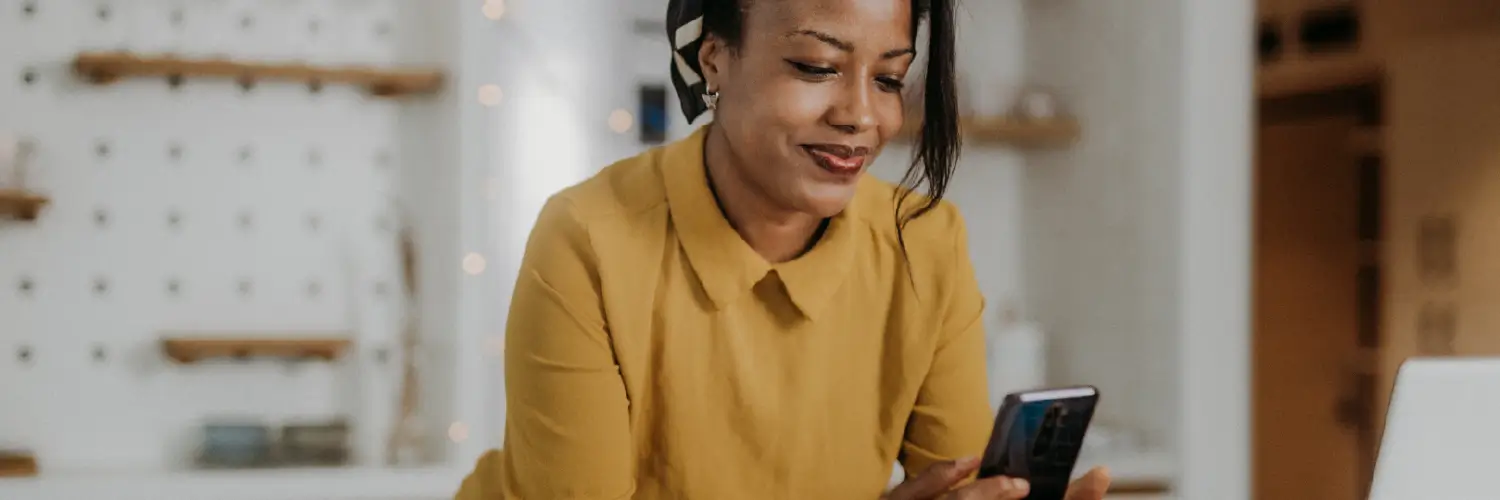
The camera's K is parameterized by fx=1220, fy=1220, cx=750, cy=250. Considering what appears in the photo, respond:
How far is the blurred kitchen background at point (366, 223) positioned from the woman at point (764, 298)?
0.78 meters

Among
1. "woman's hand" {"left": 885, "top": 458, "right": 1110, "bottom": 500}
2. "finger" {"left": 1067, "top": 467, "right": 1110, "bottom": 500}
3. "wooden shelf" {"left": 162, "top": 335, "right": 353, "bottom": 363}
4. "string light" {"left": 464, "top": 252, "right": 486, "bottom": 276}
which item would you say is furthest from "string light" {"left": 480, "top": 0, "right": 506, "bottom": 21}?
"finger" {"left": 1067, "top": 467, "right": 1110, "bottom": 500}

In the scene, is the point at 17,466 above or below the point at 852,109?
below

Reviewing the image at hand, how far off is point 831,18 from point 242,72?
47.8 inches

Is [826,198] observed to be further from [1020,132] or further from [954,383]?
[1020,132]

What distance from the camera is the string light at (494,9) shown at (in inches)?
70.7

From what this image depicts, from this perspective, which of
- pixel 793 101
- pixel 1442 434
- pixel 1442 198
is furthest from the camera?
pixel 1442 198

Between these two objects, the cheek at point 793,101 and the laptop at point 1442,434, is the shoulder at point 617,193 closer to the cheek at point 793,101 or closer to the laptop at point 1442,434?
the cheek at point 793,101

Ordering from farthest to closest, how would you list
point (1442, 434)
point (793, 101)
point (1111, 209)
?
point (1111, 209), point (793, 101), point (1442, 434)

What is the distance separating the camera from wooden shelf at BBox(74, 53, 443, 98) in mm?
1764

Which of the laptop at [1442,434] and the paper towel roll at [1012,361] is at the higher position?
the laptop at [1442,434]

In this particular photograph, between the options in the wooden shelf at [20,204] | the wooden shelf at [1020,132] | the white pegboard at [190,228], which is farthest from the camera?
the wooden shelf at [1020,132]

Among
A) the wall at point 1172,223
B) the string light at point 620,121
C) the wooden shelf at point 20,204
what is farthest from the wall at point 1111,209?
the wooden shelf at point 20,204

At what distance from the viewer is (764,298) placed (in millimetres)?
1023

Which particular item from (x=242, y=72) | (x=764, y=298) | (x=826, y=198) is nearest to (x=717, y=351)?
(x=764, y=298)
